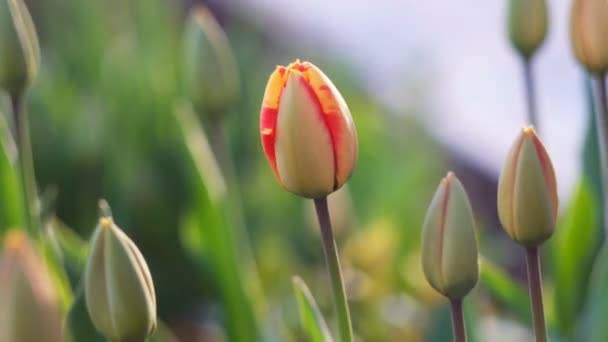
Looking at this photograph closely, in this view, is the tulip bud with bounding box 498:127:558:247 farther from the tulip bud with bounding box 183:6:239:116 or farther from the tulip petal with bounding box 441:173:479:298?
the tulip bud with bounding box 183:6:239:116

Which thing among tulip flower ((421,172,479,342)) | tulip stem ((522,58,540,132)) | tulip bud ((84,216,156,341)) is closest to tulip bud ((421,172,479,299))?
tulip flower ((421,172,479,342))

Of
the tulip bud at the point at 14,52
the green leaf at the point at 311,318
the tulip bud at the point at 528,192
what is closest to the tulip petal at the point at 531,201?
the tulip bud at the point at 528,192

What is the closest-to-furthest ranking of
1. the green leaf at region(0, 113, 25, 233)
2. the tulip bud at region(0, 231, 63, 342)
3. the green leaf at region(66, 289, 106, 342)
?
the tulip bud at region(0, 231, 63, 342) → the green leaf at region(66, 289, 106, 342) → the green leaf at region(0, 113, 25, 233)

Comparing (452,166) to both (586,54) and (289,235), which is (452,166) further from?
(586,54)

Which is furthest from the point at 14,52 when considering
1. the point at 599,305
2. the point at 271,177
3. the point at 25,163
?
the point at 271,177

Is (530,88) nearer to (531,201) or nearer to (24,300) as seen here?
(531,201)
